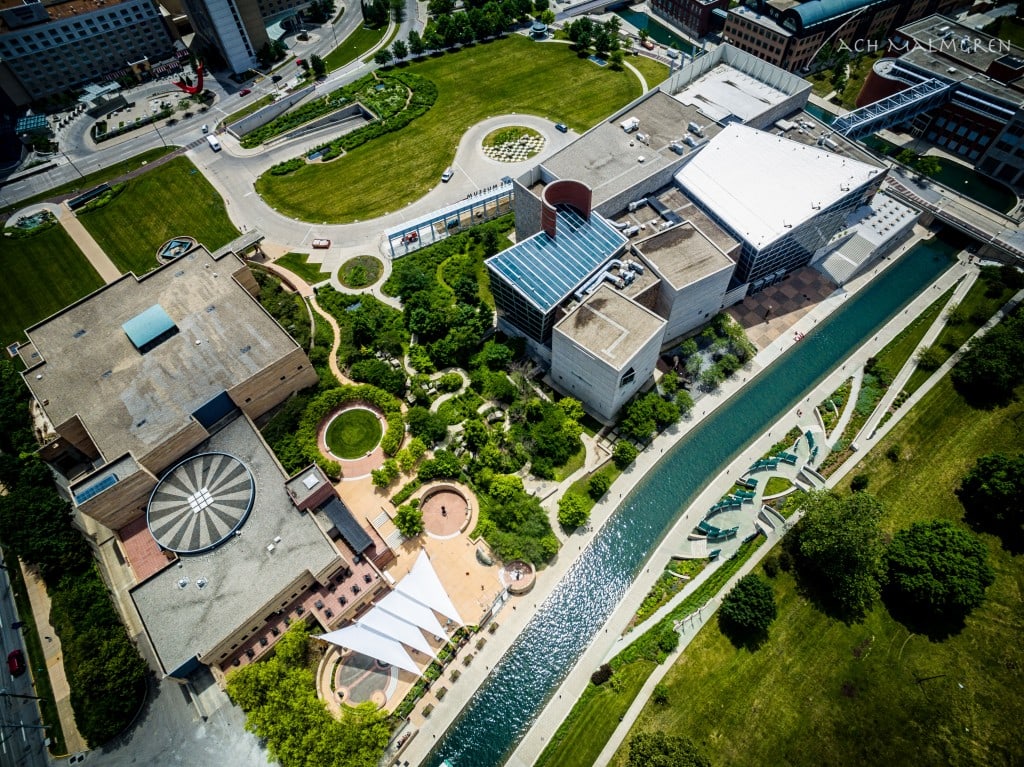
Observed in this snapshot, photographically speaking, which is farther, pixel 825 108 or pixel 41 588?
pixel 825 108

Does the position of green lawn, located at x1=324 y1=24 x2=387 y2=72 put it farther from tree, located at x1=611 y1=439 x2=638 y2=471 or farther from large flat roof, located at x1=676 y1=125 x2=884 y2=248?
tree, located at x1=611 y1=439 x2=638 y2=471

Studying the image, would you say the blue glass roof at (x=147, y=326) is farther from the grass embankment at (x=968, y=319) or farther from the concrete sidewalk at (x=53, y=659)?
the grass embankment at (x=968, y=319)

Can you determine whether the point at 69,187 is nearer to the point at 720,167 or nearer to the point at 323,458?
the point at 323,458

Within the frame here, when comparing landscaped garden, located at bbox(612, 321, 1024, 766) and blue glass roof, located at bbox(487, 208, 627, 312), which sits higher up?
blue glass roof, located at bbox(487, 208, 627, 312)

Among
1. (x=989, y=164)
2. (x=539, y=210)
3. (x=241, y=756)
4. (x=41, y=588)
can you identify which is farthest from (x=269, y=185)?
(x=989, y=164)

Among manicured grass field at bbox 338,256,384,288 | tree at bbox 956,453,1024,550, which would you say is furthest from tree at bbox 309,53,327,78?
tree at bbox 956,453,1024,550

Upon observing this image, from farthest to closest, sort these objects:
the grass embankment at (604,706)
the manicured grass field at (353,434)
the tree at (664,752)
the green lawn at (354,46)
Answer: the green lawn at (354,46), the manicured grass field at (353,434), the grass embankment at (604,706), the tree at (664,752)

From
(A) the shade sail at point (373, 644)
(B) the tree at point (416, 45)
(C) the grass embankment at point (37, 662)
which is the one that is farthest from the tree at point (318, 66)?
(A) the shade sail at point (373, 644)
